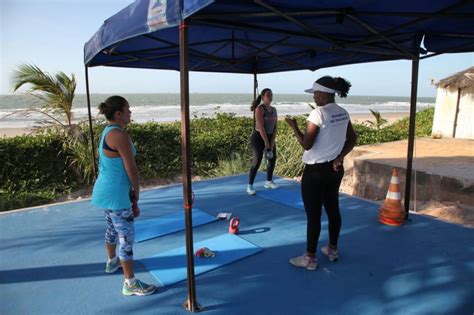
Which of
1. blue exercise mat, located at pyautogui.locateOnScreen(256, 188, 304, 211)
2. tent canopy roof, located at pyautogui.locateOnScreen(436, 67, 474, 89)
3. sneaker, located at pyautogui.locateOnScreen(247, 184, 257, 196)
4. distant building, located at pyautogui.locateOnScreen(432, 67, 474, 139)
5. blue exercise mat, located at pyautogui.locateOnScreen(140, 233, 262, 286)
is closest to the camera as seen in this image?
blue exercise mat, located at pyautogui.locateOnScreen(140, 233, 262, 286)

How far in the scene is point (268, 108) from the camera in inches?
189

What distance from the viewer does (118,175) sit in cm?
237

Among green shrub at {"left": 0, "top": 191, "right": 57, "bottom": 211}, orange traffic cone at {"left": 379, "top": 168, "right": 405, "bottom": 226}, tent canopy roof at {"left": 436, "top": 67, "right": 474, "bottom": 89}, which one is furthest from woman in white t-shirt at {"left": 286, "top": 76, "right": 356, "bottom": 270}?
tent canopy roof at {"left": 436, "top": 67, "right": 474, "bottom": 89}

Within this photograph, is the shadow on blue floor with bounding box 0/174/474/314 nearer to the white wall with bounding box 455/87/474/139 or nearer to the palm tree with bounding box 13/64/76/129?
the palm tree with bounding box 13/64/76/129

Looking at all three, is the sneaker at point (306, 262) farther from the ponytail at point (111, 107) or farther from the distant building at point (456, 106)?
the distant building at point (456, 106)

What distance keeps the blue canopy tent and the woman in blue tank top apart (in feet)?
1.30

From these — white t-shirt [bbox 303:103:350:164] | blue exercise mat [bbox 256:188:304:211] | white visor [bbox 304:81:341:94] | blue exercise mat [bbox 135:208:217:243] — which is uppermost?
white visor [bbox 304:81:341:94]

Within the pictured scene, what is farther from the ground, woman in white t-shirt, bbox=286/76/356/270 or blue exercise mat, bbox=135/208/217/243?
woman in white t-shirt, bbox=286/76/356/270

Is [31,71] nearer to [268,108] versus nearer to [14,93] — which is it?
[14,93]

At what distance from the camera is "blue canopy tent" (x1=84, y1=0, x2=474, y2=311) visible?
94.1 inches

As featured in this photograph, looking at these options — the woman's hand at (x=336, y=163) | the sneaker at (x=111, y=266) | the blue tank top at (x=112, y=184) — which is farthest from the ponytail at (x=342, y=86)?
the sneaker at (x=111, y=266)

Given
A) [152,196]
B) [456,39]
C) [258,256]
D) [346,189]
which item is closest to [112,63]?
[152,196]

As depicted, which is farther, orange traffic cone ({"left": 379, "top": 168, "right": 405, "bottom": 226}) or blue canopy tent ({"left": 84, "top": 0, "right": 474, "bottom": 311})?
orange traffic cone ({"left": 379, "top": 168, "right": 405, "bottom": 226})

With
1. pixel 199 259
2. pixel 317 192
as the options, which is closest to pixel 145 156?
pixel 199 259
